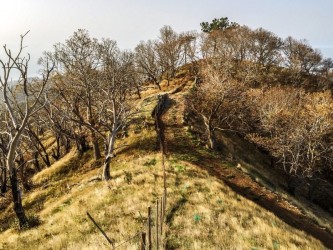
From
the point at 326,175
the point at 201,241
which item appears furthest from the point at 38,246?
the point at 326,175

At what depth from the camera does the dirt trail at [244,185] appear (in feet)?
88.9

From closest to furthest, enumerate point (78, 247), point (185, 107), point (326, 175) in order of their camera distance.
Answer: point (78, 247) < point (185, 107) < point (326, 175)

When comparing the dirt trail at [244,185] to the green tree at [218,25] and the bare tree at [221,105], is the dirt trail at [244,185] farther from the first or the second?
the green tree at [218,25]

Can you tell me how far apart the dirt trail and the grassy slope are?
0.96 m

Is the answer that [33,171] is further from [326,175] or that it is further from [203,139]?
[326,175]

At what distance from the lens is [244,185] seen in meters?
32.2

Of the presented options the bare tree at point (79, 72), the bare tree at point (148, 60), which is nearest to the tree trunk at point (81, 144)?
the bare tree at point (79, 72)

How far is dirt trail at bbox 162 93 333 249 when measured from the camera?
27094 millimetres

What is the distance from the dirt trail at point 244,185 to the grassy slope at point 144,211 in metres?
0.96

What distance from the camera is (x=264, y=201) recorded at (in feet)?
97.4

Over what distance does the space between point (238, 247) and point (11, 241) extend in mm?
11951

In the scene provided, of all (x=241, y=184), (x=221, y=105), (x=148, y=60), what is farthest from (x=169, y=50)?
(x=241, y=184)

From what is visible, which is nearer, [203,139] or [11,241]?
[11,241]

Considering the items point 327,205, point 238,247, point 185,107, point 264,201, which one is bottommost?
point 327,205
